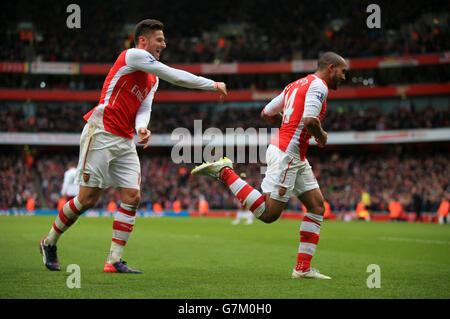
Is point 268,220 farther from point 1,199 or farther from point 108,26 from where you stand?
point 108,26

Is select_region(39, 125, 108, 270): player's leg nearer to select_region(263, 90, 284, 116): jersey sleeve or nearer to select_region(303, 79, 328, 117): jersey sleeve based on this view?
select_region(263, 90, 284, 116): jersey sleeve

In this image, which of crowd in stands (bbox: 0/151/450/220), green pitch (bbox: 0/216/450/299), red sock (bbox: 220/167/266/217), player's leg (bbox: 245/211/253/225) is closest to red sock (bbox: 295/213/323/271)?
green pitch (bbox: 0/216/450/299)

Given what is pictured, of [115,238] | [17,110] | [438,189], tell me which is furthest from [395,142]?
[115,238]

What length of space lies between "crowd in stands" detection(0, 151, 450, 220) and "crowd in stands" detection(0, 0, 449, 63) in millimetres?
7926

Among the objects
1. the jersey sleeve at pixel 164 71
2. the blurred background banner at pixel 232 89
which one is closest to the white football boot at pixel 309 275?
the jersey sleeve at pixel 164 71

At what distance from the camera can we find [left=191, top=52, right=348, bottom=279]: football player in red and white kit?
6.36 meters

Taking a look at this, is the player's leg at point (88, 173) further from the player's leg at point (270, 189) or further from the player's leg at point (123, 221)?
the player's leg at point (270, 189)

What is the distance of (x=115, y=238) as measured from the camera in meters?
6.54

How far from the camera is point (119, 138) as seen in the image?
6379mm

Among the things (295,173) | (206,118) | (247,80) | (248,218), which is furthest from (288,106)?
(247,80)

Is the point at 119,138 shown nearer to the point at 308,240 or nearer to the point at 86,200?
the point at 86,200

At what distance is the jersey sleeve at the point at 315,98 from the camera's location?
20.0 feet

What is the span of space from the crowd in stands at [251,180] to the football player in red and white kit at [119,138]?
26704 mm

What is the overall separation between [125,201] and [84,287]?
1.57 metres
